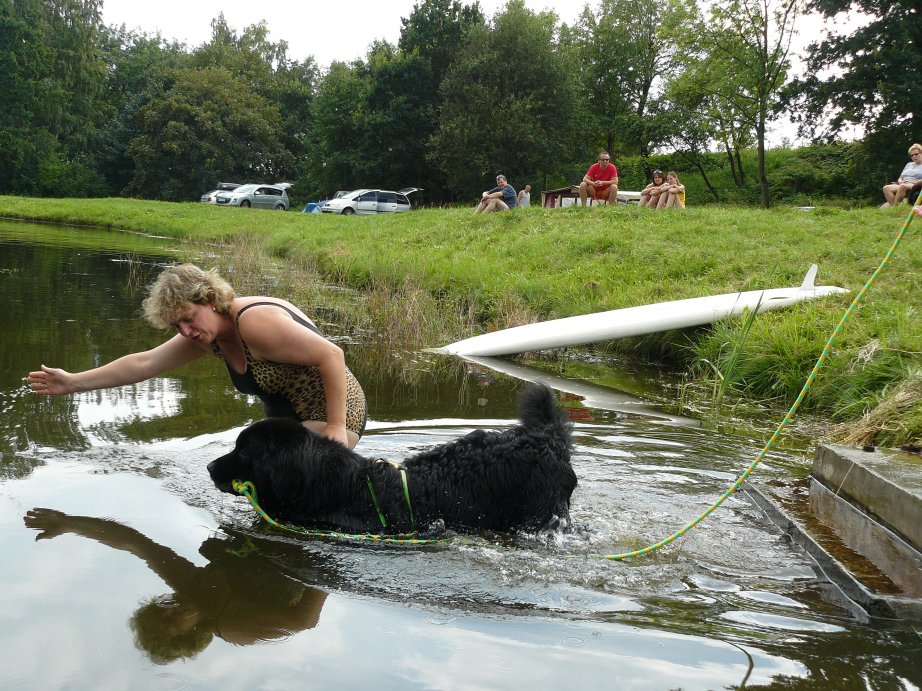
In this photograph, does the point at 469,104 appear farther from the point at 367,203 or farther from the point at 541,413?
the point at 541,413

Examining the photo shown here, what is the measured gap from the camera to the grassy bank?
23.2 feet

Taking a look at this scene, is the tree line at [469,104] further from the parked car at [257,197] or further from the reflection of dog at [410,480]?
the reflection of dog at [410,480]

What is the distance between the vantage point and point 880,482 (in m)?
3.94

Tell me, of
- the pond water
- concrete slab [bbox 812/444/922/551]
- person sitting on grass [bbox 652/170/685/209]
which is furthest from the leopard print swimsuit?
person sitting on grass [bbox 652/170/685/209]

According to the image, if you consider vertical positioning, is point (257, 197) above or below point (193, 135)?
below

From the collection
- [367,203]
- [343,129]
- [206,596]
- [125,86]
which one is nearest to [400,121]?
[343,129]

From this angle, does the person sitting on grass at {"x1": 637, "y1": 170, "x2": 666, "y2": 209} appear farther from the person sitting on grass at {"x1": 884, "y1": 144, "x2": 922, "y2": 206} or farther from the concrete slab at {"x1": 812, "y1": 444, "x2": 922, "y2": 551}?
the concrete slab at {"x1": 812, "y1": 444, "x2": 922, "y2": 551}

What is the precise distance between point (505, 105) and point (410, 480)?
3739cm

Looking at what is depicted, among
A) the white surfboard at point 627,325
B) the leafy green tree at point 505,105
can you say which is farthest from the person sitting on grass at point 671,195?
the leafy green tree at point 505,105

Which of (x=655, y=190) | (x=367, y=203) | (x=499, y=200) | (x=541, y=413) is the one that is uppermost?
(x=367, y=203)

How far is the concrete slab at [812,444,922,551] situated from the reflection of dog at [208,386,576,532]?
1.39 m

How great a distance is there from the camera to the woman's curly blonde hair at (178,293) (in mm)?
4059

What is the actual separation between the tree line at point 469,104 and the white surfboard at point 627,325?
2064cm

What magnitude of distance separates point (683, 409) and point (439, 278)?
20.3 ft
